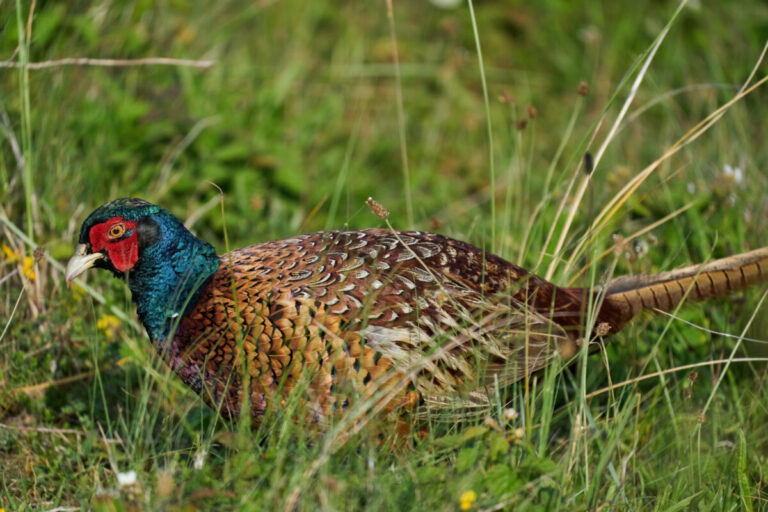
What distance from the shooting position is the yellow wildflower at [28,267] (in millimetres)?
3387

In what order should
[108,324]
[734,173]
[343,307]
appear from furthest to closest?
[734,173] < [108,324] < [343,307]

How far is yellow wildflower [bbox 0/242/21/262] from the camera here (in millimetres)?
3503

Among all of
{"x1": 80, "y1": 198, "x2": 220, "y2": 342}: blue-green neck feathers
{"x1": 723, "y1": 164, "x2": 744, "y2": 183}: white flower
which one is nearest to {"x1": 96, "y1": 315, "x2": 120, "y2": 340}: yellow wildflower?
{"x1": 80, "y1": 198, "x2": 220, "y2": 342}: blue-green neck feathers

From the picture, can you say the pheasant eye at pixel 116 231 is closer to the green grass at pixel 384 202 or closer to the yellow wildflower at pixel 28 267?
the green grass at pixel 384 202

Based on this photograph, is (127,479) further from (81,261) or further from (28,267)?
(28,267)

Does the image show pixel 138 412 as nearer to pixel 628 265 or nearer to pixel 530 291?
pixel 530 291

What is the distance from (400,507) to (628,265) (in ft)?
5.71

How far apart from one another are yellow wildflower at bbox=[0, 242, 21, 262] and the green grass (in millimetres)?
39

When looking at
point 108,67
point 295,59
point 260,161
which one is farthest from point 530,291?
point 295,59

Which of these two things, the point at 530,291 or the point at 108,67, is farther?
the point at 108,67

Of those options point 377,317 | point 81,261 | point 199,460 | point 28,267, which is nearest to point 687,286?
point 377,317

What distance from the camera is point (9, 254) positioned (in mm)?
3561

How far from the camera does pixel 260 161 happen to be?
4.90 meters

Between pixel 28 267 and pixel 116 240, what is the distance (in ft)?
2.35
